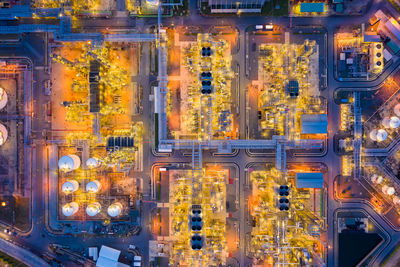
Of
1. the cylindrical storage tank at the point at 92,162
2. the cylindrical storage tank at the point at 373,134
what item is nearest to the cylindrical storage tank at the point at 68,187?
the cylindrical storage tank at the point at 92,162

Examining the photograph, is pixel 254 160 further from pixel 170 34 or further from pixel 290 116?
pixel 170 34

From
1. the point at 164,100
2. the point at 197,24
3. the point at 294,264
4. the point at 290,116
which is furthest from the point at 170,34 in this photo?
the point at 294,264

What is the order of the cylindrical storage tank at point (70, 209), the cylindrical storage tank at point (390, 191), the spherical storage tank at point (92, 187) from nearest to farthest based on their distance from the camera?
the cylindrical storage tank at point (70, 209) < the spherical storage tank at point (92, 187) < the cylindrical storage tank at point (390, 191)

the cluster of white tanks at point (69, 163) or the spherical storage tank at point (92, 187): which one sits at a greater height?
the cluster of white tanks at point (69, 163)

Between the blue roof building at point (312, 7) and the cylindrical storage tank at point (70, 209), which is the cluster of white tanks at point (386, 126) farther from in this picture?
the cylindrical storage tank at point (70, 209)

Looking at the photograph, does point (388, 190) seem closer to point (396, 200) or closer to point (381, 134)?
point (396, 200)

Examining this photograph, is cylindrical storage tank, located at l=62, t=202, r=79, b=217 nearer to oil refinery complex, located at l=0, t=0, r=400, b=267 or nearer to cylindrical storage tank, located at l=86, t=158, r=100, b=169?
oil refinery complex, located at l=0, t=0, r=400, b=267
